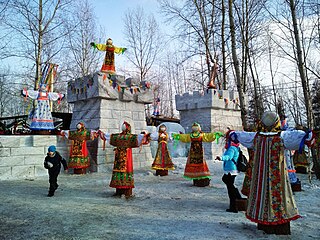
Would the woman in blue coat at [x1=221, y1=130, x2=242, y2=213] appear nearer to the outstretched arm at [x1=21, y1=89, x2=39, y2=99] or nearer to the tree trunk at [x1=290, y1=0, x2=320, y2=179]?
the tree trunk at [x1=290, y1=0, x2=320, y2=179]

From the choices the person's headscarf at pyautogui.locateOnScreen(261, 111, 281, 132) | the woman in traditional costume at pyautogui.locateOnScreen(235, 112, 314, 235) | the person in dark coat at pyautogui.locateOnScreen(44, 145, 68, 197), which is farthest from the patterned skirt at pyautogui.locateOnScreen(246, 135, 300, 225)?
the person in dark coat at pyautogui.locateOnScreen(44, 145, 68, 197)

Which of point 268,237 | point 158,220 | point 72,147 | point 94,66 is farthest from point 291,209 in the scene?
point 94,66

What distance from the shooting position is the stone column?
867cm

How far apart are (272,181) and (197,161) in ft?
11.0

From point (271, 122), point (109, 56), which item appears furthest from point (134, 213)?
point (109, 56)

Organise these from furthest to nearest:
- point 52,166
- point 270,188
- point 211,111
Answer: point 211,111 → point 52,166 → point 270,188

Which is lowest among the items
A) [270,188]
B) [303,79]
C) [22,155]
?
[270,188]

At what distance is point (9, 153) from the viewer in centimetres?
738

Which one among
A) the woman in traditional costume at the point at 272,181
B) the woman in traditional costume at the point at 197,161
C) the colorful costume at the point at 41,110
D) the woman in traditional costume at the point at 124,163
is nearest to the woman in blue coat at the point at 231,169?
the woman in traditional costume at the point at 272,181

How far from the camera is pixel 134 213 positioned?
416 cm

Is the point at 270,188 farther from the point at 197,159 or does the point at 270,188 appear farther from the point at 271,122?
the point at 197,159

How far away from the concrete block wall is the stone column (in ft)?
4.94

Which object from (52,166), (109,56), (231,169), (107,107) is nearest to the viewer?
(231,169)

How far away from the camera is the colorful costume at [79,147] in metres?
7.98
